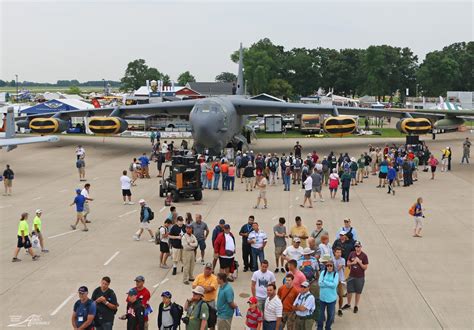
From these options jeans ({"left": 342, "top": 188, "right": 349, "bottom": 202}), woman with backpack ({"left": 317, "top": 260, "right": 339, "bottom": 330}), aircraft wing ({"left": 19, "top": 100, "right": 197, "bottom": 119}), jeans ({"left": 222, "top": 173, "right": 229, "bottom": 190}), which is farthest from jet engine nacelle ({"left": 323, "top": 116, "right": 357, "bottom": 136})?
woman with backpack ({"left": 317, "top": 260, "right": 339, "bottom": 330})

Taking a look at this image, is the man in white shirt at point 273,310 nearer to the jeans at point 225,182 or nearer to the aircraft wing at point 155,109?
the jeans at point 225,182

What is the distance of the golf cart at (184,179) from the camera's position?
59.4ft

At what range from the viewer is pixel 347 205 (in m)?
17.9

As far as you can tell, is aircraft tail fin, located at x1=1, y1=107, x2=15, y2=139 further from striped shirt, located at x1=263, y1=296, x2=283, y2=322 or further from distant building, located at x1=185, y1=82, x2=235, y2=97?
distant building, located at x1=185, y1=82, x2=235, y2=97

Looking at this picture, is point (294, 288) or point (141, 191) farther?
point (141, 191)

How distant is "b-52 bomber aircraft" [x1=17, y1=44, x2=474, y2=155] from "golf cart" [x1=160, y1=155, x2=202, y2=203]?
24.9ft

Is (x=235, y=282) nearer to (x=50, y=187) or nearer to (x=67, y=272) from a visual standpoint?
(x=67, y=272)

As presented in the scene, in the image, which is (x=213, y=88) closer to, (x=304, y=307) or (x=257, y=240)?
(x=257, y=240)

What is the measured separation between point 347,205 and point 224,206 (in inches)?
182

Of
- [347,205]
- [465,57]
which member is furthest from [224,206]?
[465,57]

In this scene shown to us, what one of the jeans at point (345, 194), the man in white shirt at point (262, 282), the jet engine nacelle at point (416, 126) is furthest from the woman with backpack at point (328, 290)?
the jet engine nacelle at point (416, 126)

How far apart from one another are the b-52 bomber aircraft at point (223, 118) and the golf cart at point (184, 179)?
7.58 m

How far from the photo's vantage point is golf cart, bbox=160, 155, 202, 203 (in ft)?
59.4

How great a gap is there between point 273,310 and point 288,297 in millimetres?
458
